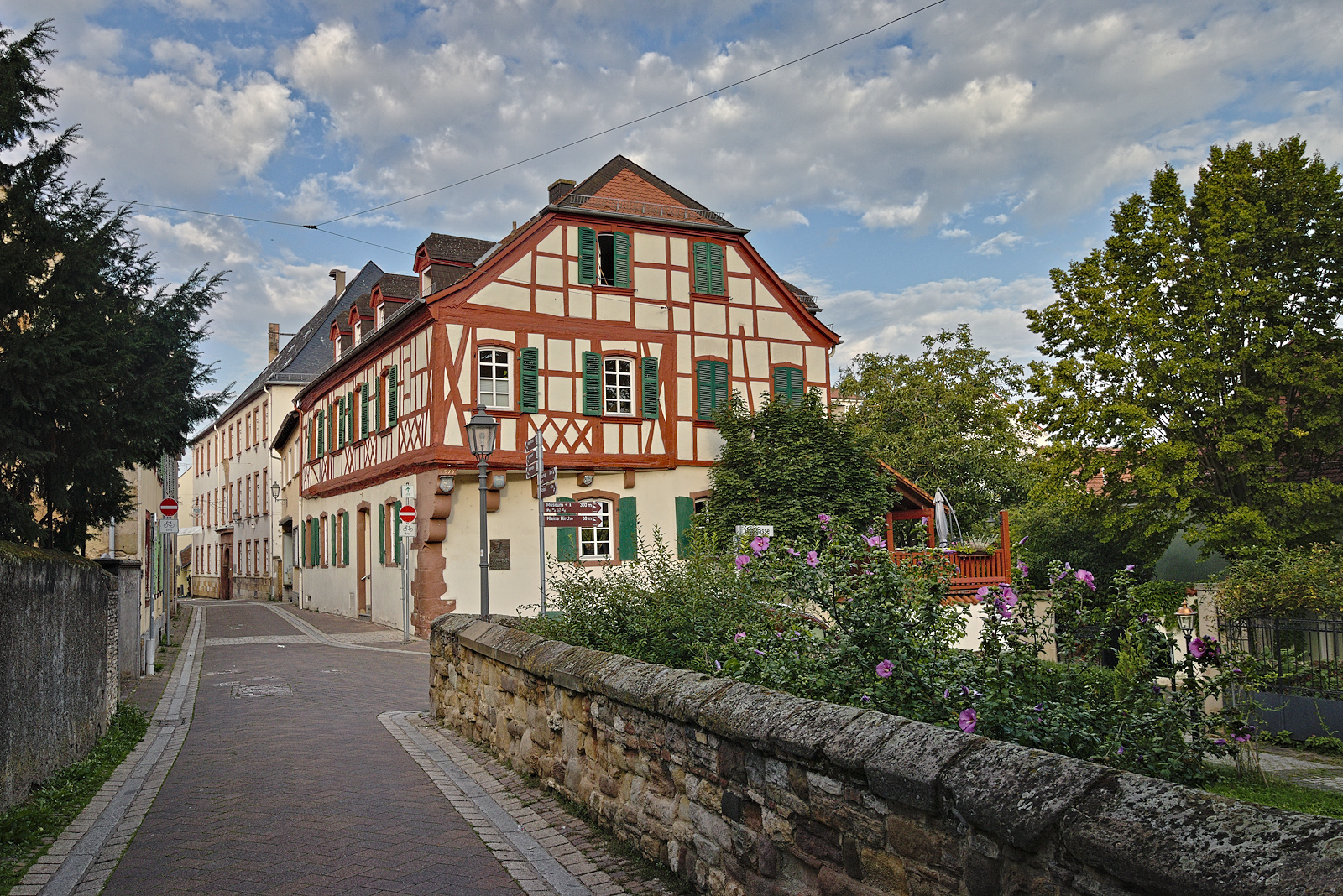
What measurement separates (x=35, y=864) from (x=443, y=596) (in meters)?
15.3

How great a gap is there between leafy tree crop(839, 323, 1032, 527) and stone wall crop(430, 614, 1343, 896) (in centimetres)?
3031

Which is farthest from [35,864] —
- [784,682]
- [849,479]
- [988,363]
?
[988,363]

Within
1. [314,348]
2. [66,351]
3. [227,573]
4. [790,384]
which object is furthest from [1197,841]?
[227,573]

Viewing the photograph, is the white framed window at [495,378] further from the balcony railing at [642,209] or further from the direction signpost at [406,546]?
the balcony railing at [642,209]

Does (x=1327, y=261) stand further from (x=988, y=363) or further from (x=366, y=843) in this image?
(x=366, y=843)

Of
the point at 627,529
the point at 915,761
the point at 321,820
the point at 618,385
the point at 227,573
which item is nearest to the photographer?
the point at 915,761

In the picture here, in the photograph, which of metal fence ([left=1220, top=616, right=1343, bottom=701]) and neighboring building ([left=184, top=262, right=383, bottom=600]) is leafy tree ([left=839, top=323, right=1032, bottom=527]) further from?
metal fence ([left=1220, top=616, right=1343, bottom=701])

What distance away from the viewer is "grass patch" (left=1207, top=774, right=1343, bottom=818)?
6.69 metres

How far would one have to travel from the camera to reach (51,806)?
648cm

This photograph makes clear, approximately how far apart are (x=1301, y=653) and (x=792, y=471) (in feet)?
40.1

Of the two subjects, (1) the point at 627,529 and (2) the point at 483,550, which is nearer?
(2) the point at 483,550

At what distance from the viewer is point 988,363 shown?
37.0m

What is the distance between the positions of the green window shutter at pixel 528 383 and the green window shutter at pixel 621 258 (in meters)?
2.79

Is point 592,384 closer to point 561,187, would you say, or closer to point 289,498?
point 561,187
